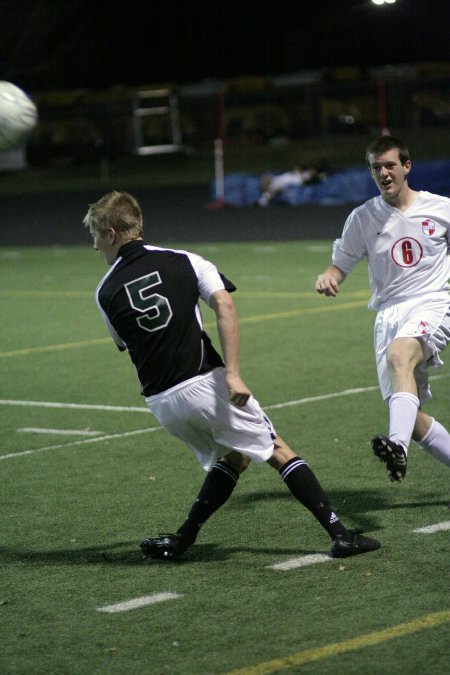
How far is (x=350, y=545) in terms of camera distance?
6.02 meters

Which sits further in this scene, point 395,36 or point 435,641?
point 395,36

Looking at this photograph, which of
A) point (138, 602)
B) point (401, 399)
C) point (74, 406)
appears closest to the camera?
point (138, 602)

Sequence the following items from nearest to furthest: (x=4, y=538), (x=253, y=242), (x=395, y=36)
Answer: (x=4, y=538) < (x=253, y=242) < (x=395, y=36)

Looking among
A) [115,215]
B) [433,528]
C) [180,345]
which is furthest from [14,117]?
[433,528]

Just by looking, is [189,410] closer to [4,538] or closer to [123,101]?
[4,538]

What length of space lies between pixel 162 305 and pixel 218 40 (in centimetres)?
5308

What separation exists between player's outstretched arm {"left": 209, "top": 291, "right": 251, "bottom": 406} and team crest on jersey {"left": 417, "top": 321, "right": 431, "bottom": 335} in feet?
4.05

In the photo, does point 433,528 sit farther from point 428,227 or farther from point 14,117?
point 14,117

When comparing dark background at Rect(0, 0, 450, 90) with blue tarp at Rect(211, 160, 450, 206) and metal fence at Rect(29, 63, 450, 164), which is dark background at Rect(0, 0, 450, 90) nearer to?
metal fence at Rect(29, 63, 450, 164)

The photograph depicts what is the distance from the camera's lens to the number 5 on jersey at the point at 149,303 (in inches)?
232

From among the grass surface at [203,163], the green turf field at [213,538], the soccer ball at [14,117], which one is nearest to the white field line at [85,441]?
the green turf field at [213,538]

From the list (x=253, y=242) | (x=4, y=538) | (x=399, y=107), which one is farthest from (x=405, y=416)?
(x=399, y=107)

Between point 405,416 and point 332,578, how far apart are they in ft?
3.26

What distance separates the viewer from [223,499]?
6.25 m
